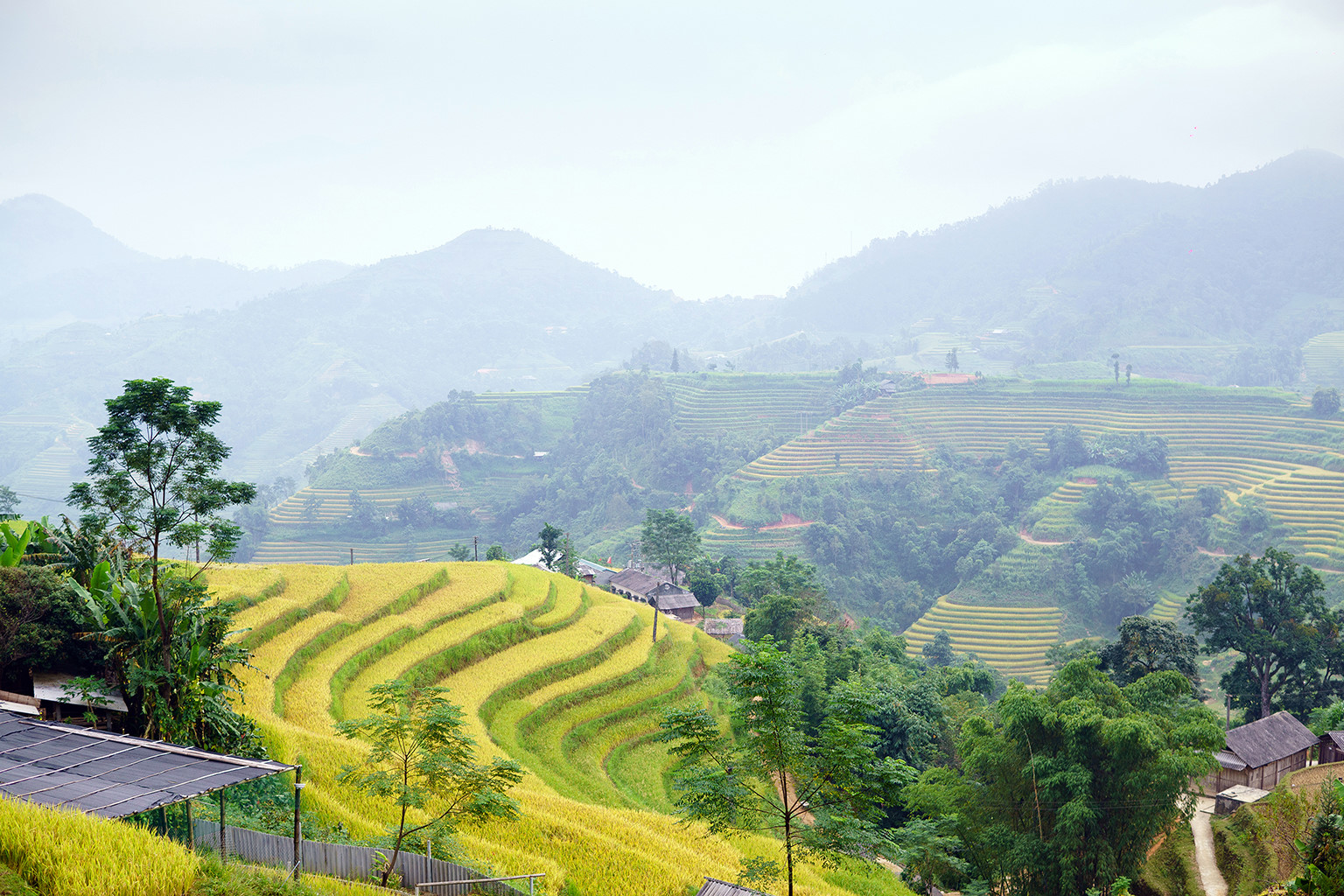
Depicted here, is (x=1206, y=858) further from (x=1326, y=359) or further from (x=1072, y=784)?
(x=1326, y=359)

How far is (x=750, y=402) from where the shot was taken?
342 ft

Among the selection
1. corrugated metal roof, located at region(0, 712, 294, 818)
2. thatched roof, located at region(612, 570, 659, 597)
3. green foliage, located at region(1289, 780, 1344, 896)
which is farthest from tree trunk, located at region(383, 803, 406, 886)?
thatched roof, located at region(612, 570, 659, 597)

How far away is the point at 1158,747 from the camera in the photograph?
53.2 feet

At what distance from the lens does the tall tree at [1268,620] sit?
28844 mm

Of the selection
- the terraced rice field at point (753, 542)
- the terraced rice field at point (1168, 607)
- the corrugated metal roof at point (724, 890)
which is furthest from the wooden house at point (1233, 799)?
the terraced rice field at point (753, 542)

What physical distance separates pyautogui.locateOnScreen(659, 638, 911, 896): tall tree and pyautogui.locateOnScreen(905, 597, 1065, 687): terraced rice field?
141ft

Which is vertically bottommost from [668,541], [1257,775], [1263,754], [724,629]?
[724,629]

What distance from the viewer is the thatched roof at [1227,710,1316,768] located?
75.9ft

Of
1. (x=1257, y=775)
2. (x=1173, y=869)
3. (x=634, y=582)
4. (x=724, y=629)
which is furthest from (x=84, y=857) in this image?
(x=634, y=582)

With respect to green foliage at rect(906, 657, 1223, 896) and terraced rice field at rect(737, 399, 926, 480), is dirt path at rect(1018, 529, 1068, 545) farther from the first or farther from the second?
green foliage at rect(906, 657, 1223, 896)

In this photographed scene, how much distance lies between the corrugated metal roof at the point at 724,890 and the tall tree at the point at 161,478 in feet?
24.4

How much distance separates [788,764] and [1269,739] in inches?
783

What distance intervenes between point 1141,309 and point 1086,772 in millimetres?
160984

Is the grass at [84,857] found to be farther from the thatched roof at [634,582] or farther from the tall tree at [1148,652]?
the thatched roof at [634,582]
